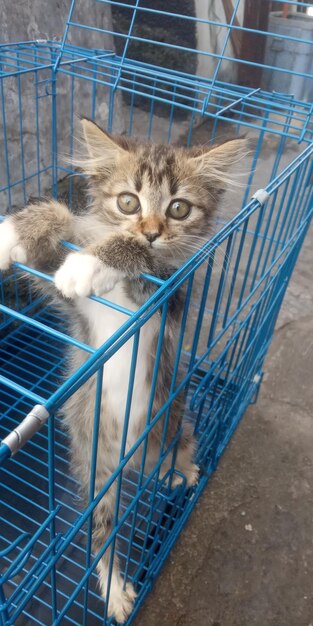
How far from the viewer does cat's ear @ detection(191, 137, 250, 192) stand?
4.07 ft

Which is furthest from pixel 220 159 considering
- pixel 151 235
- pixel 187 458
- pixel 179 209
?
pixel 187 458

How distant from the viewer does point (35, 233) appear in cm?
104

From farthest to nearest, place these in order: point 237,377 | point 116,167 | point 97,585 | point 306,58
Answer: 1. point 306,58
2. point 237,377
3. point 97,585
4. point 116,167

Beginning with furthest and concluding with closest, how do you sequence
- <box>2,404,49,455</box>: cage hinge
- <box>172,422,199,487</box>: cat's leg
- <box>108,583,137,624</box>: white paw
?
1. <box>172,422,199,487</box>: cat's leg
2. <box>108,583,137,624</box>: white paw
3. <box>2,404,49,455</box>: cage hinge

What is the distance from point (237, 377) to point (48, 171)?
123 centimetres

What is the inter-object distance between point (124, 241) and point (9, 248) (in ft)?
0.77

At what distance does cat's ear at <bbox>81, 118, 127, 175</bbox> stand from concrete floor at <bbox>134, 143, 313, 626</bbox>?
1.26m

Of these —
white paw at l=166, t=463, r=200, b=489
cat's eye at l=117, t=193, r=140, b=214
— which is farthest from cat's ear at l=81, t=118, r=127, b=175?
white paw at l=166, t=463, r=200, b=489

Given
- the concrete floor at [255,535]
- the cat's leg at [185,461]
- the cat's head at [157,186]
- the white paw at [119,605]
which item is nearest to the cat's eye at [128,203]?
the cat's head at [157,186]

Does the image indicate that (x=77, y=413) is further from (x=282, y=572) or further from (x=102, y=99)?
(x=102, y=99)

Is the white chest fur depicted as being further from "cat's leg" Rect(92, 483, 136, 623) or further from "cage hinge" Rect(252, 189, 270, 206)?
"cage hinge" Rect(252, 189, 270, 206)

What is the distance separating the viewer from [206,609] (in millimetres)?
1568

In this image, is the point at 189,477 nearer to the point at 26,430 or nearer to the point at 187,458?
the point at 187,458

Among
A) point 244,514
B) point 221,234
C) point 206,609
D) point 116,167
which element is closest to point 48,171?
point 116,167
